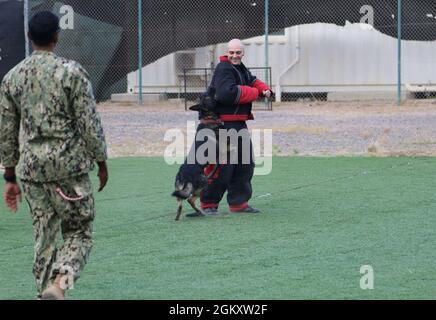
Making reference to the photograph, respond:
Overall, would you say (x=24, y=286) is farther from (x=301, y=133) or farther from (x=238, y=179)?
(x=301, y=133)

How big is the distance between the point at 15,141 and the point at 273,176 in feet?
28.7

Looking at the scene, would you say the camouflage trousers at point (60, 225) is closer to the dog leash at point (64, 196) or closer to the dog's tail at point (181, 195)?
the dog leash at point (64, 196)

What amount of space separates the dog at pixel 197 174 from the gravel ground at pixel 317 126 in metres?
6.82

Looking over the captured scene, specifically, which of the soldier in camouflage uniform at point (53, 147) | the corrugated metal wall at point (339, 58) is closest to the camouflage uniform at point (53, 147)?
the soldier in camouflage uniform at point (53, 147)

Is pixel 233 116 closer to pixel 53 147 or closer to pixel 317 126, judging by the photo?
pixel 53 147

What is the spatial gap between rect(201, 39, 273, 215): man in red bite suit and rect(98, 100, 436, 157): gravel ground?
641 cm

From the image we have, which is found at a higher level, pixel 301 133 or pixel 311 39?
pixel 311 39

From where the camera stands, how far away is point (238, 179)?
11.9m

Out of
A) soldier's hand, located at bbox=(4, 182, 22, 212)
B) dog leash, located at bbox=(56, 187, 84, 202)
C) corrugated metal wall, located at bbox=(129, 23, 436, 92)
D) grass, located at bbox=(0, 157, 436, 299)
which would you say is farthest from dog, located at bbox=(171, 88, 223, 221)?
corrugated metal wall, located at bbox=(129, 23, 436, 92)

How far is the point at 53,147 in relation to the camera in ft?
22.2

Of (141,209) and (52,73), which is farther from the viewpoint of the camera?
(141,209)

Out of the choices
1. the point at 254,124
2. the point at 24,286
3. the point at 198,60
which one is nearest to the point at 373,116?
the point at 254,124
